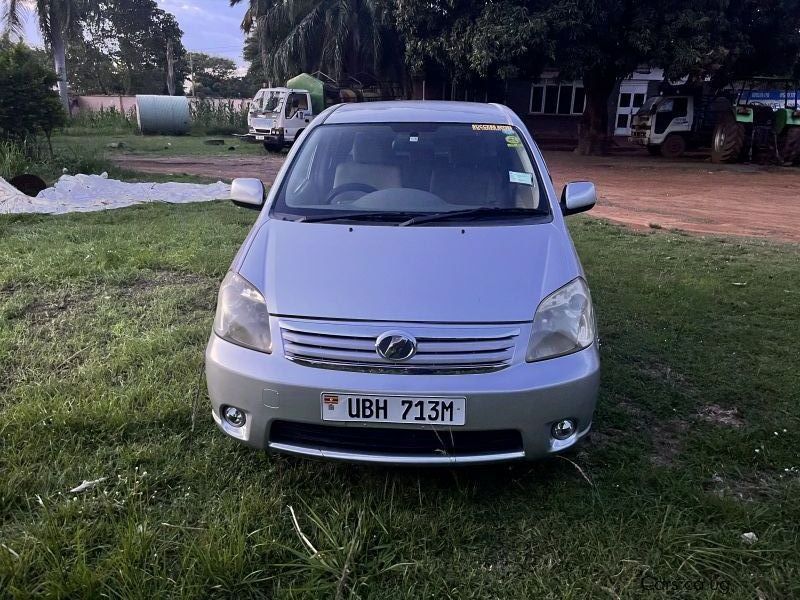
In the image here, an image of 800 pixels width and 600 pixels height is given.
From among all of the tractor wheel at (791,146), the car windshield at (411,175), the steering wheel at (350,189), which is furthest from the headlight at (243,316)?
the tractor wheel at (791,146)

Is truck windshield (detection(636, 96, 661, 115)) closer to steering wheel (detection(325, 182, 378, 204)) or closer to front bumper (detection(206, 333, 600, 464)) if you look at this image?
steering wheel (detection(325, 182, 378, 204))

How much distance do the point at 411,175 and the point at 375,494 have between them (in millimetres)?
1714

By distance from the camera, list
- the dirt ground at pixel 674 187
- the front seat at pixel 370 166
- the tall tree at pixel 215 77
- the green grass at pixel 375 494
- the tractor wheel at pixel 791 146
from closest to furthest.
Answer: the green grass at pixel 375 494 < the front seat at pixel 370 166 < the dirt ground at pixel 674 187 < the tractor wheel at pixel 791 146 < the tall tree at pixel 215 77

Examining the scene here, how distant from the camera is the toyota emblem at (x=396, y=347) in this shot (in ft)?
7.10

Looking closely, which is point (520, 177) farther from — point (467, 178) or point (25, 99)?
point (25, 99)

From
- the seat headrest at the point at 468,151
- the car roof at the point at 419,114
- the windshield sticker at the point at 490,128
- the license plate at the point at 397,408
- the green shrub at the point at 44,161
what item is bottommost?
the license plate at the point at 397,408

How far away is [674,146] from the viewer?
19344mm

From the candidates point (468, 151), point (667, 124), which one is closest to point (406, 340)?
point (468, 151)

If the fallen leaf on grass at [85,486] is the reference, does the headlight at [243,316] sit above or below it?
above

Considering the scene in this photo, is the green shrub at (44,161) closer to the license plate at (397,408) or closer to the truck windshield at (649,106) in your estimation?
the license plate at (397,408)

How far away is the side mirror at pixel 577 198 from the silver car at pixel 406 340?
505 mm

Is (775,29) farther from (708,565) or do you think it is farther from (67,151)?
(708,565)

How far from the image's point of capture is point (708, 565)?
208 centimetres

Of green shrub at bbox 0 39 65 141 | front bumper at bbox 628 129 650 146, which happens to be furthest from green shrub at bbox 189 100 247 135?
front bumper at bbox 628 129 650 146
